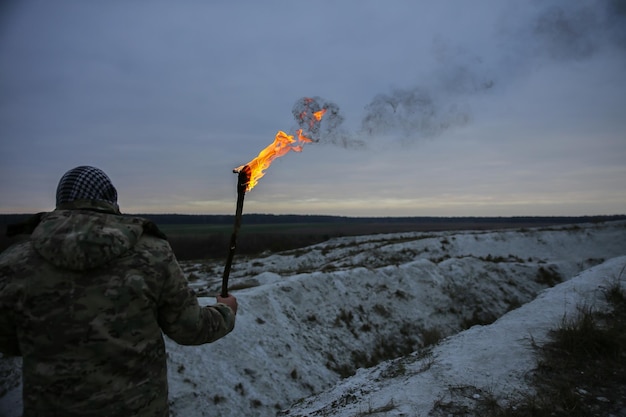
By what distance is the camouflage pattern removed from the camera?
2154mm

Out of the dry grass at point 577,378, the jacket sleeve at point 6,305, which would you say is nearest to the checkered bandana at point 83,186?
the jacket sleeve at point 6,305

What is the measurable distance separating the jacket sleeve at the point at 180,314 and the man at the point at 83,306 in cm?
2

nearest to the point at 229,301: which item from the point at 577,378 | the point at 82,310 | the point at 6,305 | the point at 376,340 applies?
the point at 82,310

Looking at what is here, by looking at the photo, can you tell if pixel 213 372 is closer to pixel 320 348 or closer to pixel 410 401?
pixel 320 348

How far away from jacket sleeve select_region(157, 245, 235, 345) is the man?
19mm

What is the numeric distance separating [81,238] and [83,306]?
45 cm

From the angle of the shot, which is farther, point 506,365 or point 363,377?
point 363,377

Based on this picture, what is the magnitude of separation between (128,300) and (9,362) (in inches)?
294

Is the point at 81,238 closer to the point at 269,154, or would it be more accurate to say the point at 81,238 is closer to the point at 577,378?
the point at 269,154

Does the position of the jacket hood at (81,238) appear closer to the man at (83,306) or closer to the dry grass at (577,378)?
the man at (83,306)

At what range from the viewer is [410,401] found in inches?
209

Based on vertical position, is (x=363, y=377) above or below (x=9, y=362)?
below

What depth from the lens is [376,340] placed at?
12086 millimetres

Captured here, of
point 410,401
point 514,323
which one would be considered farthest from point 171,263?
point 514,323
